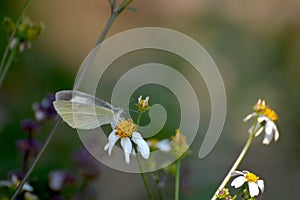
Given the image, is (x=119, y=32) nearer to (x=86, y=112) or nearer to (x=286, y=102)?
(x=286, y=102)

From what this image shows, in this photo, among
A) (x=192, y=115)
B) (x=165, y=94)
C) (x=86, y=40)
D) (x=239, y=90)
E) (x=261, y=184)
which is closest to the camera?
(x=261, y=184)

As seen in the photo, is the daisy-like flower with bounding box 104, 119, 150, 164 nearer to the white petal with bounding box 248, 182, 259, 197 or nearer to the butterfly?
the butterfly

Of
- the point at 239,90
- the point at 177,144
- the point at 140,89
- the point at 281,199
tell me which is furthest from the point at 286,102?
the point at 177,144

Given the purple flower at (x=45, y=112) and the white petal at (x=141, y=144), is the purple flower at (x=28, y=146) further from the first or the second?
the white petal at (x=141, y=144)

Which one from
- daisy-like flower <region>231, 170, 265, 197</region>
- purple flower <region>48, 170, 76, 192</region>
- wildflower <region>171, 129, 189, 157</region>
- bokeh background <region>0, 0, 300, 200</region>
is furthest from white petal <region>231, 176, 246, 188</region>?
bokeh background <region>0, 0, 300, 200</region>

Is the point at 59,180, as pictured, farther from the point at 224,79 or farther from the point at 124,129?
the point at 224,79

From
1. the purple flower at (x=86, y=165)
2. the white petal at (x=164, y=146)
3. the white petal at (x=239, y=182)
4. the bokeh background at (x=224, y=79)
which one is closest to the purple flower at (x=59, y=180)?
the purple flower at (x=86, y=165)

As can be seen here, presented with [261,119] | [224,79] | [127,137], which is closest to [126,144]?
[127,137]
